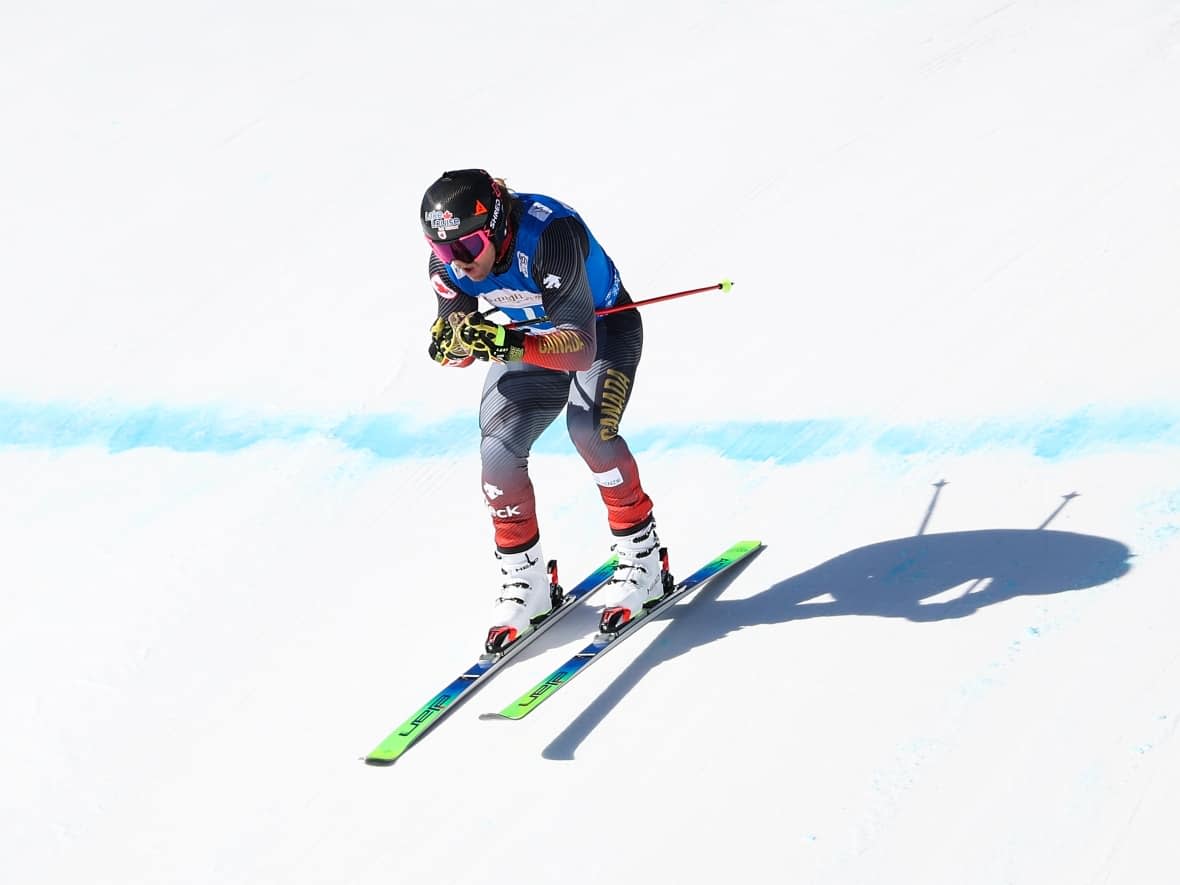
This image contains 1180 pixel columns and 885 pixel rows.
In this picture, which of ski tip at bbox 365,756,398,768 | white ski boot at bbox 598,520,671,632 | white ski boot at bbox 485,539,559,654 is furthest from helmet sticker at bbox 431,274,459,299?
ski tip at bbox 365,756,398,768

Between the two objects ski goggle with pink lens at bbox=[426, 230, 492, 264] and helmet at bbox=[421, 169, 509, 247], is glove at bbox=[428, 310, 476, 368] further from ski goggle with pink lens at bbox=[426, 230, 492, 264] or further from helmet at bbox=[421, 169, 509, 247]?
helmet at bbox=[421, 169, 509, 247]

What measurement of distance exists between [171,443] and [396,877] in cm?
423

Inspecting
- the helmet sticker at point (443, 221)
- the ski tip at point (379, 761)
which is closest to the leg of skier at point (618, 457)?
the helmet sticker at point (443, 221)

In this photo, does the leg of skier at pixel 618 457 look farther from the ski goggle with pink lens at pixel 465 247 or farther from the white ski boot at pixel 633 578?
the ski goggle with pink lens at pixel 465 247

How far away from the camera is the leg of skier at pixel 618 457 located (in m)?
5.78

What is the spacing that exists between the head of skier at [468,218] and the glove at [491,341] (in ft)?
0.86

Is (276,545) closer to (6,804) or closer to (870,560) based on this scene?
(6,804)

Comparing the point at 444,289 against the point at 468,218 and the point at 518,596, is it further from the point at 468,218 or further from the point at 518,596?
the point at 518,596

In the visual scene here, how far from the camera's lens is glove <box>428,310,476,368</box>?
5359mm

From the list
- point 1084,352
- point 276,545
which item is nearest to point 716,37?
point 1084,352

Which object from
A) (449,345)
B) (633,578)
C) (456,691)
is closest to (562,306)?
(449,345)

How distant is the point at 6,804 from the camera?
18.6ft

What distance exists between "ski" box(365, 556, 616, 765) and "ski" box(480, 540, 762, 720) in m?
0.18

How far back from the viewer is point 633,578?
6.16 metres
